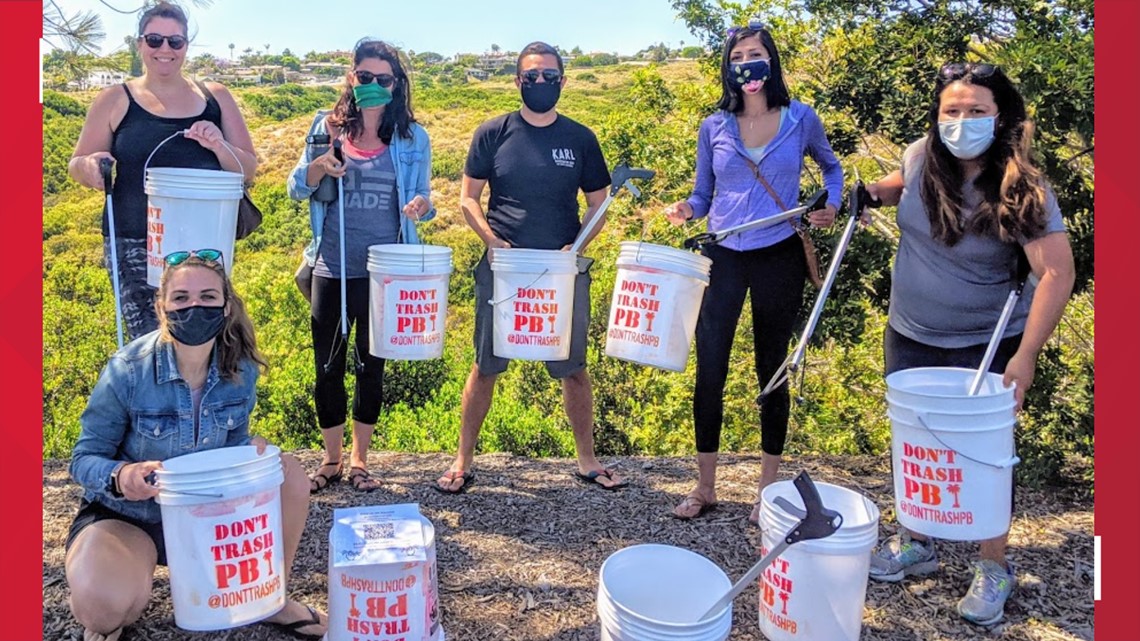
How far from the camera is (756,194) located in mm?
3504

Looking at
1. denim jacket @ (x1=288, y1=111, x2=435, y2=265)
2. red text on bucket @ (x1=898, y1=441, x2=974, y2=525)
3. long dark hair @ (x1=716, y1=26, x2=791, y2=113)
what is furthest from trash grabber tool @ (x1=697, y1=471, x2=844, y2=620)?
denim jacket @ (x1=288, y1=111, x2=435, y2=265)

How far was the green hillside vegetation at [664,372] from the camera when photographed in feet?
14.6

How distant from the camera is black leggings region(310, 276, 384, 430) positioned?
12.6ft

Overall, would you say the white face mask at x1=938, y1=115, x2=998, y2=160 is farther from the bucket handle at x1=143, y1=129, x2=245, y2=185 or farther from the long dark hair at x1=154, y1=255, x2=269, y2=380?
the bucket handle at x1=143, y1=129, x2=245, y2=185

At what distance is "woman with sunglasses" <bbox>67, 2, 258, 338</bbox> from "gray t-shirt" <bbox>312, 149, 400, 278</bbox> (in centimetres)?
46

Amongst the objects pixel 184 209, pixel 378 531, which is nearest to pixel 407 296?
pixel 184 209

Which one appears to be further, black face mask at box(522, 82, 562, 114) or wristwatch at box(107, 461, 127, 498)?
black face mask at box(522, 82, 562, 114)

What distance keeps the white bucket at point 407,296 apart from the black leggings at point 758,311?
113 cm

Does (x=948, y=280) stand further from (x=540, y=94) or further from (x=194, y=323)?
(x=194, y=323)

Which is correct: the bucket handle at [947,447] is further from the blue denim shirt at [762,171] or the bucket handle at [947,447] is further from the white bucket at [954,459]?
the blue denim shirt at [762,171]

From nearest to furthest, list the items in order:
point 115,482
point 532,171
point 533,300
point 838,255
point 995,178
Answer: point 115,482
point 995,178
point 838,255
point 533,300
point 532,171

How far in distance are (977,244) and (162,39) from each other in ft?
10.5

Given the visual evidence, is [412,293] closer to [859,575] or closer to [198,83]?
[198,83]

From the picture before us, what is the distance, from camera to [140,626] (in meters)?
3.05
